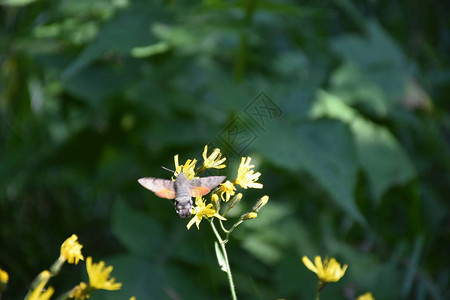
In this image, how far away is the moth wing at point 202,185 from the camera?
1.88 ft

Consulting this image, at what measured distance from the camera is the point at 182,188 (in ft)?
1.94

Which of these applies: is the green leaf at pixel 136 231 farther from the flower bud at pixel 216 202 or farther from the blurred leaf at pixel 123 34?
the flower bud at pixel 216 202

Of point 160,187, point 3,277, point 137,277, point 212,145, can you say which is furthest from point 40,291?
point 212,145

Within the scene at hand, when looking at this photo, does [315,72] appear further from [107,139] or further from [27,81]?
[27,81]

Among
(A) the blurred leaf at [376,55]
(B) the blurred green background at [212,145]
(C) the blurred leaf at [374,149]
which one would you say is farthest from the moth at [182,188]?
(A) the blurred leaf at [376,55]

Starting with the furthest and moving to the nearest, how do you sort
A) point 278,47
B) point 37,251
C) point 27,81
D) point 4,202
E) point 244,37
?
point 278,47 < point 27,81 < point 4,202 < point 37,251 < point 244,37

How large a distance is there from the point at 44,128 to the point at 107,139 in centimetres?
40

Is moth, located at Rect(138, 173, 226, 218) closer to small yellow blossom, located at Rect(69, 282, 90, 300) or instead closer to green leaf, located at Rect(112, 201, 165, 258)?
small yellow blossom, located at Rect(69, 282, 90, 300)

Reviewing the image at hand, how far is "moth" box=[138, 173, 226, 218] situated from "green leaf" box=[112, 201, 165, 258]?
693mm

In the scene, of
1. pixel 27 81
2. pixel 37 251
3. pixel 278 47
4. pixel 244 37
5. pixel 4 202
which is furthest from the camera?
pixel 278 47

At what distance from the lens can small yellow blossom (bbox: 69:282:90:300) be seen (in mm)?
615

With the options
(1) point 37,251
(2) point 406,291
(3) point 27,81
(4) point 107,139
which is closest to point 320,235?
(2) point 406,291

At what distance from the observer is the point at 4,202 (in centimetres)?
160

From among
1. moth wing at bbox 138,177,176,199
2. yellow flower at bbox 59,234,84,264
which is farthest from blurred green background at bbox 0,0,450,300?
moth wing at bbox 138,177,176,199
